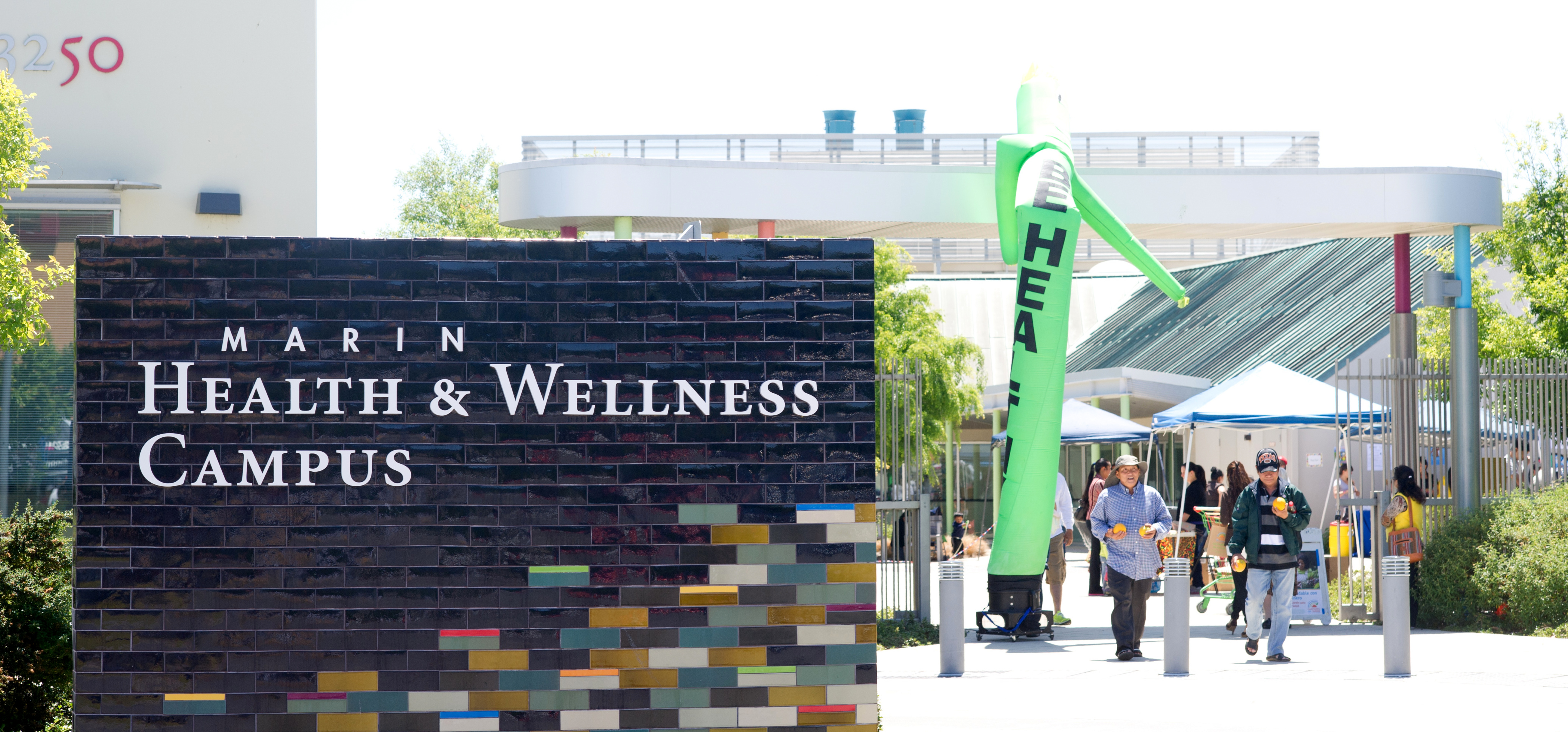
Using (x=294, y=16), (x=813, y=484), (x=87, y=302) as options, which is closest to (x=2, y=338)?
(x=294, y=16)

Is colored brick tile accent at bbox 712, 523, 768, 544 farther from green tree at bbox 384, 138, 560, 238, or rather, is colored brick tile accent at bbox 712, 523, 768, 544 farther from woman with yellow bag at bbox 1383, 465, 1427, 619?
green tree at bbox 384, 138, 560, 238

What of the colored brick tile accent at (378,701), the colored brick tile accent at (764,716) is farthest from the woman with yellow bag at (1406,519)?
the colored brick tile accent at (378,701)

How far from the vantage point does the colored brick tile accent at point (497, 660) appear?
5.89m

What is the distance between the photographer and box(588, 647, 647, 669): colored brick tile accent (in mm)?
5906

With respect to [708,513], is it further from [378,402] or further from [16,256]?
[16,256]

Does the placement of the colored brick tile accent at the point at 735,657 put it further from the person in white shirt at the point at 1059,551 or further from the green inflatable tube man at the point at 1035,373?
the person in white shirt at the point at 1059,551

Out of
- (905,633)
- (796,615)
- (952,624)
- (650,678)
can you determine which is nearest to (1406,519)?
(905,633)

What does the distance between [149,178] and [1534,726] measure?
14.0 metres

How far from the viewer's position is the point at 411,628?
5.89 m

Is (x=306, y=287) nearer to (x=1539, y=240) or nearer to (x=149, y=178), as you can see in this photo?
(x=149, y=178)

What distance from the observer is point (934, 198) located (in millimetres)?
13828

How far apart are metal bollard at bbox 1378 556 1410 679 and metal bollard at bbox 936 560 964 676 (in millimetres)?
3121

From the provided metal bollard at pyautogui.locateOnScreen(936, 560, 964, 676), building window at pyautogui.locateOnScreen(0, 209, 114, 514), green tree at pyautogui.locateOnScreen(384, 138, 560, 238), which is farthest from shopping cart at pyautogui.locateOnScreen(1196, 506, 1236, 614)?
green tree at pyautogui.locateOnScreen(384, 138, 560, 238)

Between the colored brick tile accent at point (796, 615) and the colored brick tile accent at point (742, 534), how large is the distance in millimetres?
304
